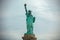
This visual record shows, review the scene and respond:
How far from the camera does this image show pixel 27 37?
1238 cm

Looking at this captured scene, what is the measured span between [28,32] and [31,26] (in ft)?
1.44

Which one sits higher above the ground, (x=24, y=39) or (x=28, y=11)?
(x=28, y=11)

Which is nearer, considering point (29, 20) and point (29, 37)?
point (29, 37)

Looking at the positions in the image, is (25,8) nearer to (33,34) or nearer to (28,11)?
(28,11)

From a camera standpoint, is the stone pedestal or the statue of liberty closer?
the stone pedestal

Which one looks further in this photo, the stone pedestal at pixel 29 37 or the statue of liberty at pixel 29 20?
the statue of liberty at pixel 29 20

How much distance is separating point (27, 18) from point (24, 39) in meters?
1.26

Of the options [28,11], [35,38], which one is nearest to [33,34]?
[35,38]

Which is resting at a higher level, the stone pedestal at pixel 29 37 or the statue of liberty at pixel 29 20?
the statue of liberty at pixel 29 20

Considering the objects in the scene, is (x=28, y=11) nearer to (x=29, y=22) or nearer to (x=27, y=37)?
(x=29, y=22)

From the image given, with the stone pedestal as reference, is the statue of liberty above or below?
above

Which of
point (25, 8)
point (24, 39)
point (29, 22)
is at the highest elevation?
point (25, 8)

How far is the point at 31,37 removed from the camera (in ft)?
40.6

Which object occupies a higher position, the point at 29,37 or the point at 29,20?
the point at 29,20
